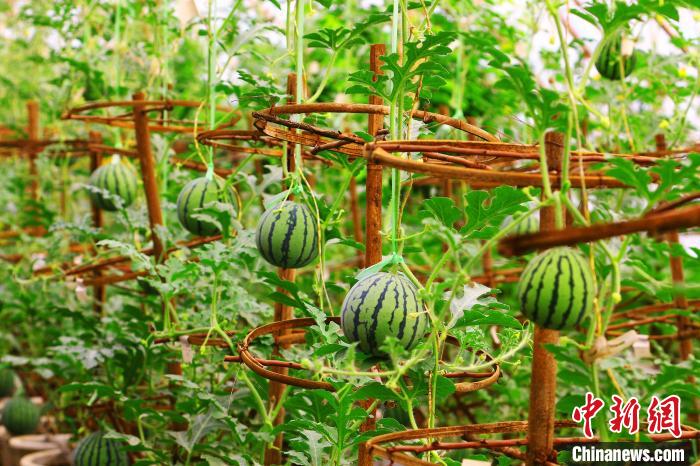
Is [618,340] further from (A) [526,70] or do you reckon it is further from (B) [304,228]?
(B) [304,228]

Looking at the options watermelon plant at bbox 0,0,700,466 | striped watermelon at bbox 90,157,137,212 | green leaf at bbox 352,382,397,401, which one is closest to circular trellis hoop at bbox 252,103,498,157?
watermelon plant at bbox 0,0,700,466

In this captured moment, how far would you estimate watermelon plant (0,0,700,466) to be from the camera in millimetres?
1062

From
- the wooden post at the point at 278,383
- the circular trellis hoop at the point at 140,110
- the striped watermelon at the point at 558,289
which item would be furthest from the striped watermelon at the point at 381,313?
the circular trellis hoop at the point at 140,110

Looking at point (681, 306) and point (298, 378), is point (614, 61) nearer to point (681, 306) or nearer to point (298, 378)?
point (681, 306)

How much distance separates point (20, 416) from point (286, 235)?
8.13ft

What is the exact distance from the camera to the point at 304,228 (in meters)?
1.57

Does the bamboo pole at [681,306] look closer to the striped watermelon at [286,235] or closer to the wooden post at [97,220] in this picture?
the striped watermelon at [286,235]

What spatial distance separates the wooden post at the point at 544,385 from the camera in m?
1.08

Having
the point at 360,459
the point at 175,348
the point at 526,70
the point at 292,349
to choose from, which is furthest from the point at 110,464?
the point at 526,70

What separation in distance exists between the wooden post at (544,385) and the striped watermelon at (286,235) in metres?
0.58

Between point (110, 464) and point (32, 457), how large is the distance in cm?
83

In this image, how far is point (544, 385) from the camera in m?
1.10

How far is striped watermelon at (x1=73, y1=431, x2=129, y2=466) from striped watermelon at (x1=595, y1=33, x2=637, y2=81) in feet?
5.95

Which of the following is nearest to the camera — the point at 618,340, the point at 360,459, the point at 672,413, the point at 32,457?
the point at 618,340
